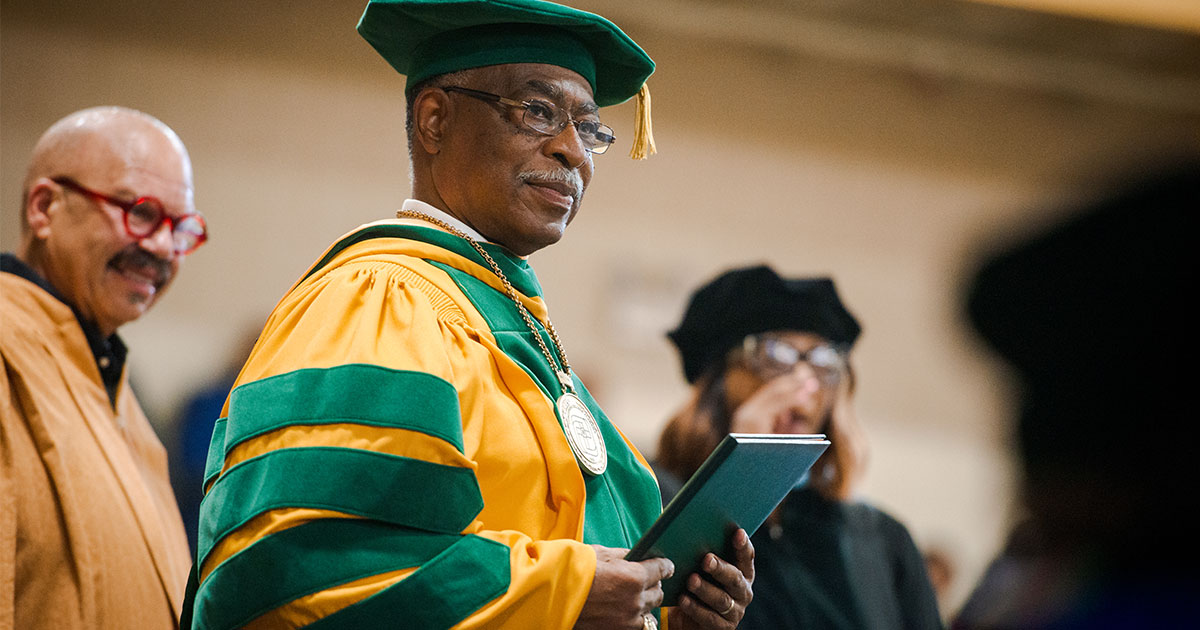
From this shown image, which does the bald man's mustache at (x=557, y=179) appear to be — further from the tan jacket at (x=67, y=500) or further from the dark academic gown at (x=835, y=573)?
the dark academic gown at (x=835, y=573)

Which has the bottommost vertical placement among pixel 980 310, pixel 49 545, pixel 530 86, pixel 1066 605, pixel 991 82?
pixel 1066 605

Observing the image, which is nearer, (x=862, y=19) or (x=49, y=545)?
(x=49, y=545)

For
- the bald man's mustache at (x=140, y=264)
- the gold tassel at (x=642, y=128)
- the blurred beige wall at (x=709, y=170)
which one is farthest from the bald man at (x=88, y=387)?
the blurred beige wall at (x=709, y=170)

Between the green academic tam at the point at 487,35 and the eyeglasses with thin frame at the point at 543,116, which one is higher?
the green academic tam at the point at 487,35

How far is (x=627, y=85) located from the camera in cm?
216

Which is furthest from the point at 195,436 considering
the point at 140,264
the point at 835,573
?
the point at 835,573

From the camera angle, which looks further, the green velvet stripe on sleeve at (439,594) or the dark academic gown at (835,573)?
the dark academic gown at (835,573)

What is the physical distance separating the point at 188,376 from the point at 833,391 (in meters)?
3.05

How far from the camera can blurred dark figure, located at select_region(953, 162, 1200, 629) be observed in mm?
3105

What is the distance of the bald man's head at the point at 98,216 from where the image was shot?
2.65 metres

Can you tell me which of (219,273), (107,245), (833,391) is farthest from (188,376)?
(833,391)

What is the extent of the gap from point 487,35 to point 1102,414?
257 centimetres

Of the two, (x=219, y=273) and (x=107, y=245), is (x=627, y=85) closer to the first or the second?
(x=107, y=245)

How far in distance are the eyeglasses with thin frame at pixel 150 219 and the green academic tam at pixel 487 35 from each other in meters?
0.97
